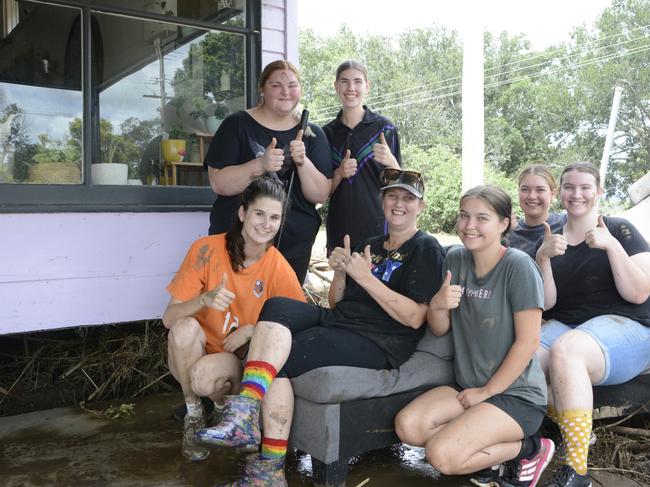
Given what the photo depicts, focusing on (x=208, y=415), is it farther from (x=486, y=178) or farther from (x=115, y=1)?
(x=486, y=178)

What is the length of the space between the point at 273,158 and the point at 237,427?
125 centimetres

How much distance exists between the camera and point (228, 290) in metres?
2.87

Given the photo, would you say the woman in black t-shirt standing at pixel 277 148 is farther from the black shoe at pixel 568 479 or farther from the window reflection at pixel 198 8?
the black shoe at pixel 568 479

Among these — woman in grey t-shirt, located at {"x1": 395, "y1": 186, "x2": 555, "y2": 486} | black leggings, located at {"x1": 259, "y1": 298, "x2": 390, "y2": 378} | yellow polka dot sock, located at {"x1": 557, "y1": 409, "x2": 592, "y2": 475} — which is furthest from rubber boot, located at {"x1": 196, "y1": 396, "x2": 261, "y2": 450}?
yellow polka dot sock, located at {"x1": 557, "y1": 409, "x2": 592, "y2": 475}

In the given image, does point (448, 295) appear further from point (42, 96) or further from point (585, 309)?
point (42, 96)

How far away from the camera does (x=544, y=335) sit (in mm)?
2975

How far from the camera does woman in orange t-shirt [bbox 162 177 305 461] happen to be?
2863 mm

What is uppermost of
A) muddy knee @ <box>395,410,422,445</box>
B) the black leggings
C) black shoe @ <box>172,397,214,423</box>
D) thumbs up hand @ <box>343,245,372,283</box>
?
thumbs up hand @ <box>343,245,372,283</box>

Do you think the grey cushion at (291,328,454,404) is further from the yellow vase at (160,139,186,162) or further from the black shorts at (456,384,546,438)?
the yellow vase at (160,139,186,162)

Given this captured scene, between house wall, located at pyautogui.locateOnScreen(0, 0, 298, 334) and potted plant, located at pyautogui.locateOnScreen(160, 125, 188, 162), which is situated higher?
potted plant, located at pyautogui.locateOnScreen(160, 125, 188, 162)

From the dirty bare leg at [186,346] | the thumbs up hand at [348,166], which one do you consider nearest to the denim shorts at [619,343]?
the thumbs up hand at [348,166]

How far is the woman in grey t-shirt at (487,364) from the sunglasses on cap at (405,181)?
0.22m

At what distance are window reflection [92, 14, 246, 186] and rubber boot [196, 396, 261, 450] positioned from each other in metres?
1.97

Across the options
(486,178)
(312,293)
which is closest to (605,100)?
(486,178)
